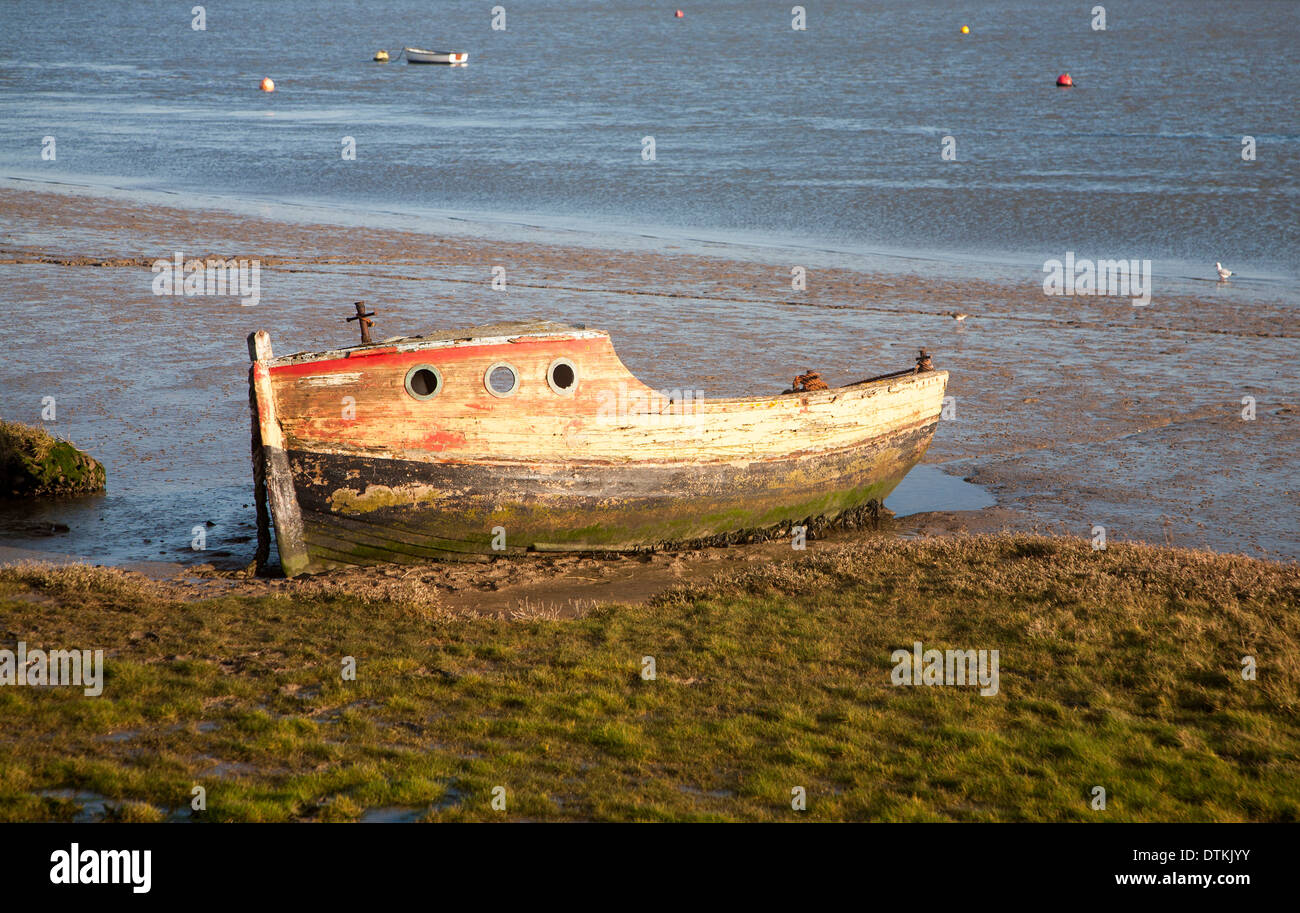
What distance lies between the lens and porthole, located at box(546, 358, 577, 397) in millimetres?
12281

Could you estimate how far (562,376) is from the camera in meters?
12.4

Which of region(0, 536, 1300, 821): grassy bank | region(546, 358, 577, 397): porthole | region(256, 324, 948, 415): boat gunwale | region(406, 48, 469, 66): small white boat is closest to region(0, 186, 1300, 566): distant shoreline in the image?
region(256, 324, 948, 415): boat gunwale

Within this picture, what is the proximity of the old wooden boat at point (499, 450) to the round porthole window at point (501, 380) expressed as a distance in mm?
17

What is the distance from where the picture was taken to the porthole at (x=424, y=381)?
38.8 feet

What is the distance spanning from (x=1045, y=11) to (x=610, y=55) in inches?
2110

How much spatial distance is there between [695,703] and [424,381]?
468 cm

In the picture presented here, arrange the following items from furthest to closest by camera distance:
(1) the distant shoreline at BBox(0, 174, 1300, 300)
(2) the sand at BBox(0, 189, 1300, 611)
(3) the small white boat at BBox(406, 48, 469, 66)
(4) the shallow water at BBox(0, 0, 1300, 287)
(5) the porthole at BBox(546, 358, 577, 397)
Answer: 1. (3) the small white boat at BBox(406, 48, 469, 66)
2. (4) the shallow water at BBox(0, 0, 1300, 287)
3. (1) the distant shoreline at BBox(0, 174, 1300, 300)
4. (2) the sand at BBox(0, 189, 1300, 611)
5. (5) the porthole at BBox(546, 358, 577, 397)

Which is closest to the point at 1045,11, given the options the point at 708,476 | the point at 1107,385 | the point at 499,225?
the point at 499,225

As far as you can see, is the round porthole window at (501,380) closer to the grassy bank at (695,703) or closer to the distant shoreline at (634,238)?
the grassy bank at (695,703)

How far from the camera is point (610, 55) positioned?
86938 mm

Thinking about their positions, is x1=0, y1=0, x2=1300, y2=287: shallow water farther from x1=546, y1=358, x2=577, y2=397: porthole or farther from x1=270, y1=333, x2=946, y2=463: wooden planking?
x1=546, y1=358, x2=577, y2=397: porthole

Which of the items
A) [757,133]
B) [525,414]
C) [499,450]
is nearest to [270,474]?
[499,450]

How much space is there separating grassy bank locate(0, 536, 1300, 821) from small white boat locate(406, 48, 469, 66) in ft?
262

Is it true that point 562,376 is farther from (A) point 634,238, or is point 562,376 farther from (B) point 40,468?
(A) point 634,238
